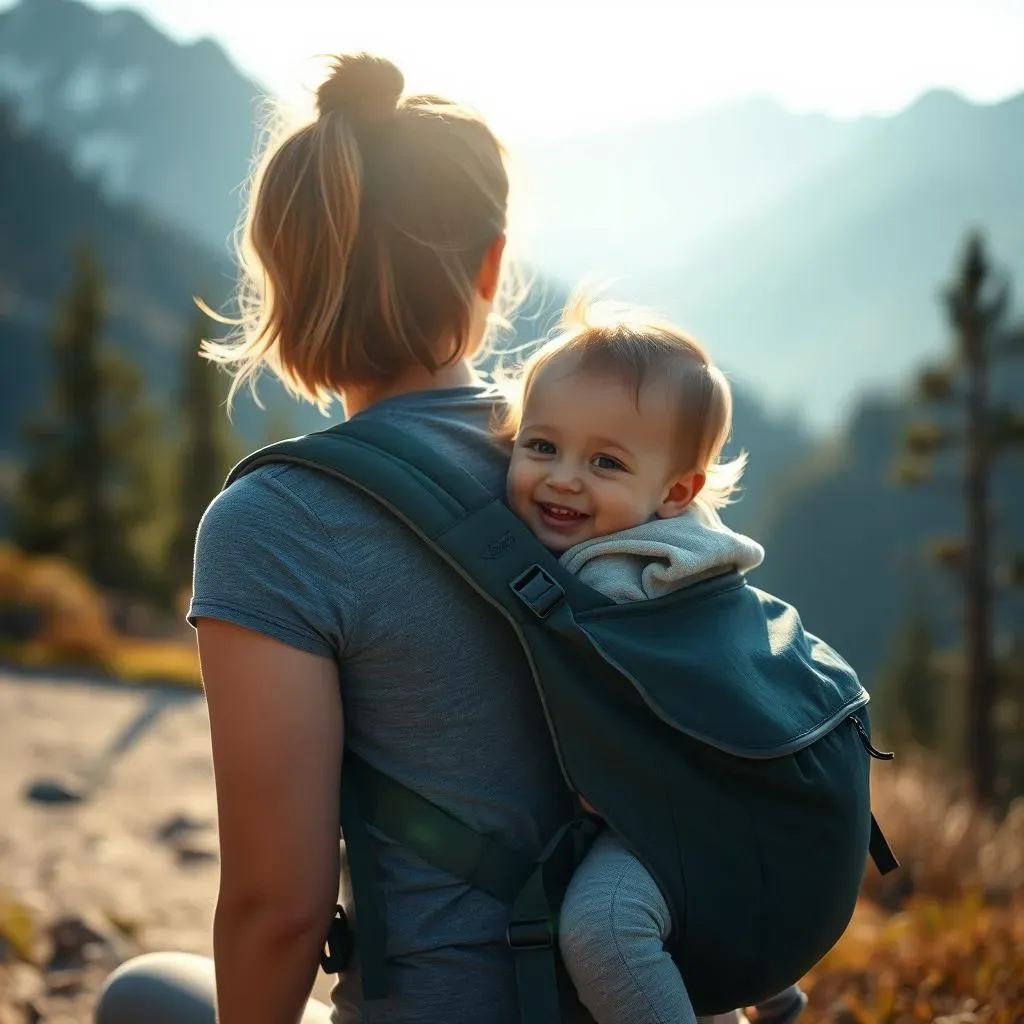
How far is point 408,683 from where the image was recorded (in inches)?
58.4

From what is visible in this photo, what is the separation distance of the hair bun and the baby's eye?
0.52 meters

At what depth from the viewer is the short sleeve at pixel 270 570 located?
137 centimetres

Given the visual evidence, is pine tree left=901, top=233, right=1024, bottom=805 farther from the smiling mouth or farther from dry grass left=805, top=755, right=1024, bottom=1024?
the smiling mouth

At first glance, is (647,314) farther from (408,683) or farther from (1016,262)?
(1016,262)

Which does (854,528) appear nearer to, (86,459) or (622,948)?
(86,459)

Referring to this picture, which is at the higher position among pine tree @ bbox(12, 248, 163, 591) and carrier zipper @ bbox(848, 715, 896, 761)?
carrier zipper @ bbox(848, 715, 896, 761)

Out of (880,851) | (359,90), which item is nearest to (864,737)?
(880,851)

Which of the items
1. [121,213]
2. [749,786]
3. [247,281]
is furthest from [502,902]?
[121,213]

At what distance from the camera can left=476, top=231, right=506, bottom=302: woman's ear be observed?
172 centimetres

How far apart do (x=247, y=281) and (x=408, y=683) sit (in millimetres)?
765

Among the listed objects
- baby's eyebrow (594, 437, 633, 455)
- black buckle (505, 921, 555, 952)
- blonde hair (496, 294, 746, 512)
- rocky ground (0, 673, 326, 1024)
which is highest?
blonde hair (496, 294, 746, 512)

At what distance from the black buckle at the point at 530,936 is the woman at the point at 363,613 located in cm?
8

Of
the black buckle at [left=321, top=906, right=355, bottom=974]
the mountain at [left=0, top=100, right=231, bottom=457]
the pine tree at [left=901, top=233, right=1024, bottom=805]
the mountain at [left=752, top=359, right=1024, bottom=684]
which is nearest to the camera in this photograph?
the black buckle at [left=321, top=906, right=355, bottom=974]

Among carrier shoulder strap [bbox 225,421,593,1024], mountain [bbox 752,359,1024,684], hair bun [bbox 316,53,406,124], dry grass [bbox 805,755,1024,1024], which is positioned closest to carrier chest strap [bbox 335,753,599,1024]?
carrier shoulder strap [bbox 225,421,593,1024]
